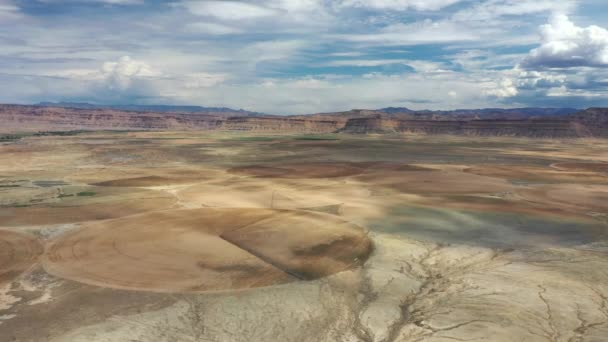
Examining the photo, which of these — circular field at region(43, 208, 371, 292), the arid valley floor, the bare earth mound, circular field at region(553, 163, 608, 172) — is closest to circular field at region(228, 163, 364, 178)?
the bare earth mound

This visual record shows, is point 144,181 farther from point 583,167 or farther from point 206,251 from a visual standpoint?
point 583,167

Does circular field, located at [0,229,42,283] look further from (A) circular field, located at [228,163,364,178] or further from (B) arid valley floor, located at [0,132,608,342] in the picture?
(A) circular field, located at [228,163,364,178]

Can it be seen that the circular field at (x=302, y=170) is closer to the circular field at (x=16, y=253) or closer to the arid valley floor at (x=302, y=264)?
the arid valley floor at (x=302, y=264)

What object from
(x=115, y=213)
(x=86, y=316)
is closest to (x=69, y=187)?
(x=115, y=213)

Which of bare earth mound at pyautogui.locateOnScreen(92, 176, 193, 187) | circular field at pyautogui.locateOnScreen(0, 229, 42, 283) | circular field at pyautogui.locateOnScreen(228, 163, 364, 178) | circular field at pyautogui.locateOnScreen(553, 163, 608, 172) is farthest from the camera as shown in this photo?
circular field at pyautogui.locateOnScreen(553, 163, 608, 172)

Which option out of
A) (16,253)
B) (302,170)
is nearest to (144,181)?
(302,170)

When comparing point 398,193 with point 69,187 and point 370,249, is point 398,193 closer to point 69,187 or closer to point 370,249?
point 370,249
